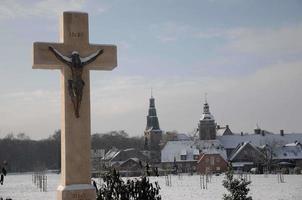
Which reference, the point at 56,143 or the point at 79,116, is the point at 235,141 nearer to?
the point at 56,143

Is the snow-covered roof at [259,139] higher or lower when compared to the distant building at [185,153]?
higher

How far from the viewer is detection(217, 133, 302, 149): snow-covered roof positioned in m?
106

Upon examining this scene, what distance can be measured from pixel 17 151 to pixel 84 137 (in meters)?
134

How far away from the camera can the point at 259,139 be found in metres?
107

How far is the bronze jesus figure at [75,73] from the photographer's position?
10695 millimetres

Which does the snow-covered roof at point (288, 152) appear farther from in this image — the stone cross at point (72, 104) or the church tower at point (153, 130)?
the stone cross at point (72, 104)

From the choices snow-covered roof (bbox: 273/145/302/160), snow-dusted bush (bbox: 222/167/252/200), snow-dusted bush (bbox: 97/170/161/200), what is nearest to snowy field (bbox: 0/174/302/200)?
snow-dusted bush (bbox: 222/167/252/200)

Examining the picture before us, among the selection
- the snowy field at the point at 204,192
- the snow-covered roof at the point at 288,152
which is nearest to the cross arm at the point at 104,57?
the snowy field at the point at 204,192

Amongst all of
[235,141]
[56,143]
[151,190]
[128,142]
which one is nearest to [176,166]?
[235,141]

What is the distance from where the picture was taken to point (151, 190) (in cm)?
1243

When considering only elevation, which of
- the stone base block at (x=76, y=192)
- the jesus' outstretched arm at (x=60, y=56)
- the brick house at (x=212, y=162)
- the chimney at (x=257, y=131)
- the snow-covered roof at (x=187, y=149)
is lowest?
the brick house at (x=212, y=162)

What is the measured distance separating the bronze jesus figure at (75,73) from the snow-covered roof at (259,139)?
9754 cm

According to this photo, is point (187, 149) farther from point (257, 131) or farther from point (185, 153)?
point (257, 131)

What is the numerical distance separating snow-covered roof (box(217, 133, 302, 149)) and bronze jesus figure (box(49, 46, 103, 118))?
320 ft
